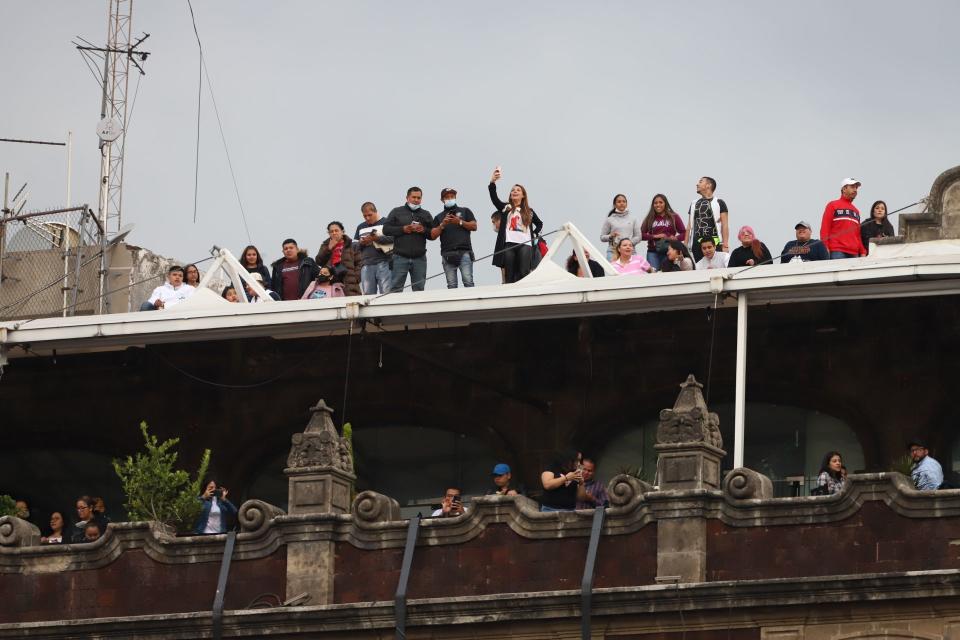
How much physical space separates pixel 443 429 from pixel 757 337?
5029mm

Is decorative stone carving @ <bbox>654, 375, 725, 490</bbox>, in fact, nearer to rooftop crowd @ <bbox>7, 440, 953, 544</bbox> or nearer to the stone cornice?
the stone cornice

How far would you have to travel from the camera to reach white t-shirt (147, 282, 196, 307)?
151 ft

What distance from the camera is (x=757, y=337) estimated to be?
45906mm

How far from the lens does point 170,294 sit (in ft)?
151

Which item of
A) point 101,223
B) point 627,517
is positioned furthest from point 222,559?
point 101,223

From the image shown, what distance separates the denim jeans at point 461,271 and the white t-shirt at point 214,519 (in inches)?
177

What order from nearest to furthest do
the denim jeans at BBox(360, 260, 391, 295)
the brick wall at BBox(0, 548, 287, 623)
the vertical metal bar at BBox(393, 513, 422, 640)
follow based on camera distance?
the vertical metal bar at BBox(393, 513, 422, 640), the brick wall at BBox(0, 548, 287, 623), the denim jeans at BBox(360, 260, 391, 295)

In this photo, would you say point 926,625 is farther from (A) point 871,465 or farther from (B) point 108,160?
(B) point 108,160

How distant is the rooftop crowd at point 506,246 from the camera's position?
4319 cm

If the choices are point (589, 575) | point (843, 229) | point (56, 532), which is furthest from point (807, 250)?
point (56, 532)

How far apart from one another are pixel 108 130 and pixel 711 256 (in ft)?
42.2

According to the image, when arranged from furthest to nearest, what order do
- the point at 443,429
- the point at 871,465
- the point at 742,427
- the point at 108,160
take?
the point at 108,160
the point at 443,429
the point at 871,465
the point at 742,427

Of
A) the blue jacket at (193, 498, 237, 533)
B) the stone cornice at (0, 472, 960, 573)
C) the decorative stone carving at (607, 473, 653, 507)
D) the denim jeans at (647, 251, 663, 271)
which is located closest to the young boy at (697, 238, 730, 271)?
the denim jeans at (647, 251, 663, 271)

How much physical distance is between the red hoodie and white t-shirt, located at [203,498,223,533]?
898 centimetres
